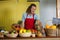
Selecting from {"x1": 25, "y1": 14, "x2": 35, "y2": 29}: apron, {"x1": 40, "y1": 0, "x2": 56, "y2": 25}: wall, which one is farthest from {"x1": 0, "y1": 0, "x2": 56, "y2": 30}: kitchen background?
{"x1": 25, "y1": 14, "x2": 35, "y2": 29}: apron

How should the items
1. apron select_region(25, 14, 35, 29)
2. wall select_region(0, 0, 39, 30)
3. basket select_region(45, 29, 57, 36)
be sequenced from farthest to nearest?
wall select_region(0, 0, 39, 30) → apron select_region(25, 14, 35, 29) → basket select_region(45, 29, 57, 36)

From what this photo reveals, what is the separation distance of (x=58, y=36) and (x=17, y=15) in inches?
29.8

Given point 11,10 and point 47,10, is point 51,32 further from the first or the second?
point 11,10

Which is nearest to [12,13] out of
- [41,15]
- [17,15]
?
[17,15]

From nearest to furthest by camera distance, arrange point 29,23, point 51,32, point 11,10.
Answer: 1. point 51,32
2. point 29,23
3. point 11,10

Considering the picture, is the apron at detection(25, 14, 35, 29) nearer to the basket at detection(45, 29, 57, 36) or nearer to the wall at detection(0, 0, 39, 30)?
the wall at detection(0, 0, 39, 30)

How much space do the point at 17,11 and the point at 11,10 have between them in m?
0.09

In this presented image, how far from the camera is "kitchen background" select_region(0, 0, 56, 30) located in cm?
229

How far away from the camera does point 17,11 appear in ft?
7.54

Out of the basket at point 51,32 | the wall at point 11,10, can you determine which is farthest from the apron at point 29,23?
the basket at point 51,32

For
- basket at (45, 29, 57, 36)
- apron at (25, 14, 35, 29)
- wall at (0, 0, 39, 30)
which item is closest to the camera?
basket at (45, 29, 57, 36)

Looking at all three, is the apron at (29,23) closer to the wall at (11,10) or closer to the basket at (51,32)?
the wall at (11,10)

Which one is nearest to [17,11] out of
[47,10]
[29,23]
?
[29,23]

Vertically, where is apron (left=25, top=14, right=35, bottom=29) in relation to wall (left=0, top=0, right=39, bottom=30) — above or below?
below
